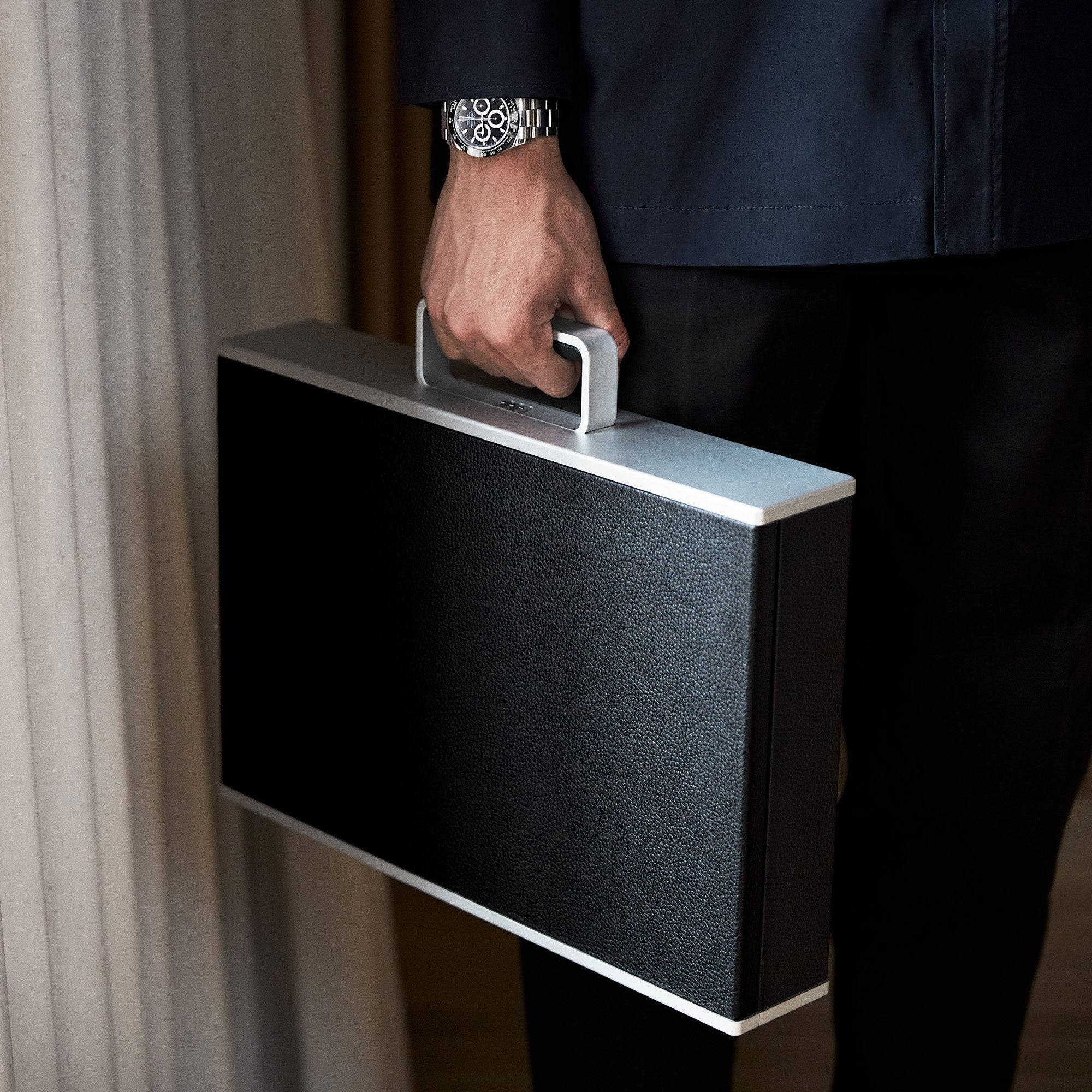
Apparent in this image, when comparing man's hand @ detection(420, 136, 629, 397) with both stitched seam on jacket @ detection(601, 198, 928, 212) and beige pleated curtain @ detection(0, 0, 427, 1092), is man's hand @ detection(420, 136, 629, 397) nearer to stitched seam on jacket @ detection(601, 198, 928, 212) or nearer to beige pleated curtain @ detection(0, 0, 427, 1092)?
stitched seam on jacket @ detection(601, 198, 928, 212)

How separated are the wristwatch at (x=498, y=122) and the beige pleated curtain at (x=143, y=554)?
21 centimetres

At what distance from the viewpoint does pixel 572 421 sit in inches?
30.9

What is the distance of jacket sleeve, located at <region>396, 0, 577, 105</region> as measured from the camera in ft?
2.54

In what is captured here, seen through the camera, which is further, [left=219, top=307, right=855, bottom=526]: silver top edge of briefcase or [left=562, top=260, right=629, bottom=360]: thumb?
[left=562, top=260, right=629, bottom=360]: thumb

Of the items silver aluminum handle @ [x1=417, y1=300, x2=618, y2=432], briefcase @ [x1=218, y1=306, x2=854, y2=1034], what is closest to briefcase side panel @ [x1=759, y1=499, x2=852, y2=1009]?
briefcase @ [x1=218, y1=306, x2=854, y2=1034]

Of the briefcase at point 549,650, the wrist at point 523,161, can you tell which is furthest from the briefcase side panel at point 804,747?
the wrist at point 523,161

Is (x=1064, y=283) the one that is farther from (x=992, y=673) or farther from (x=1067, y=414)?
(x=992, y=673)

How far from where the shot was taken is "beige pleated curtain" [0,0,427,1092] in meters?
0.84

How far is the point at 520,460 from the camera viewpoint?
0.76m

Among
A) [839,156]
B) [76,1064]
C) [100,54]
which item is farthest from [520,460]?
[76,1064]

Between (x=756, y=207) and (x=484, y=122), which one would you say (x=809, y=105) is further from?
(x=484, y=122)

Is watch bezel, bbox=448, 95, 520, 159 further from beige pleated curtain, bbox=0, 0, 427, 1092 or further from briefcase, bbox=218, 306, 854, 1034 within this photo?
beige pleated curtain, bbox=0, 0, 427, 1092

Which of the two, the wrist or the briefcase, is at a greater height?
the wrist

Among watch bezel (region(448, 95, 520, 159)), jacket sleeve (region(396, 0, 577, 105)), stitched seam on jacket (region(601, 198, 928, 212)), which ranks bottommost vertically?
stitched seam on jacket (region(601, 198, 928, 212))
